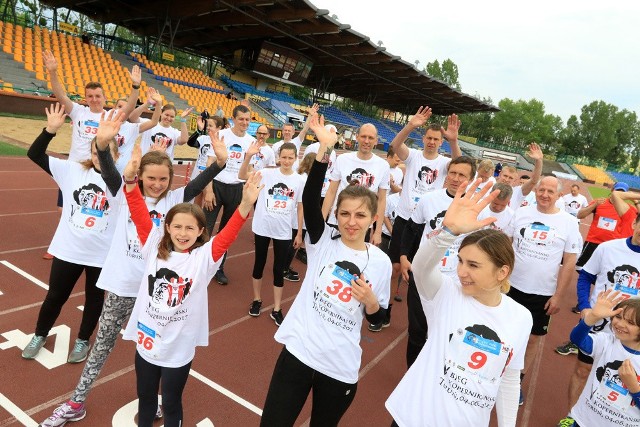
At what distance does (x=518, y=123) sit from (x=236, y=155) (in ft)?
269

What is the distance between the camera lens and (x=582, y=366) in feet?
10.7

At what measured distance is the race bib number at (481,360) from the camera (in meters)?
1.81

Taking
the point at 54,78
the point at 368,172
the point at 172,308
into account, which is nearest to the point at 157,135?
the point at 54,78

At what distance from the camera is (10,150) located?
10.4m

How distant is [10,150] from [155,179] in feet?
35.0

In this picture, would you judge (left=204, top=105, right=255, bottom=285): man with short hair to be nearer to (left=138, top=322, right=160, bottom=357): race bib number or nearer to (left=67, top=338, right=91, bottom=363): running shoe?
(left=67, top=338, right=91, bottom=363): running shoe

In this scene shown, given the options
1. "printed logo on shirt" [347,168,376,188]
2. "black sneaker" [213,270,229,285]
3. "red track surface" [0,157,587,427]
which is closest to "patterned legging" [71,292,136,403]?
"red track surface" [0,157,587,427]

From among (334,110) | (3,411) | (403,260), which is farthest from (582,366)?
(334,110)

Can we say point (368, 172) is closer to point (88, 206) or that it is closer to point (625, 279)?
point (625, 279)

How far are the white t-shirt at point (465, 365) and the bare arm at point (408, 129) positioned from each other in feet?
7.35

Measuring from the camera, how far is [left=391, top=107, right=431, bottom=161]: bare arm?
153 inches

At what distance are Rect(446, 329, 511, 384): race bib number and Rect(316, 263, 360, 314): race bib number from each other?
591 millimetres

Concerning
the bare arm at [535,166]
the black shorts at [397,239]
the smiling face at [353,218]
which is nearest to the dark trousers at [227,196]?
the black shorts at [397,239]

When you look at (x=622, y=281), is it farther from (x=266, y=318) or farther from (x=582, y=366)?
(x=266, y=318)
